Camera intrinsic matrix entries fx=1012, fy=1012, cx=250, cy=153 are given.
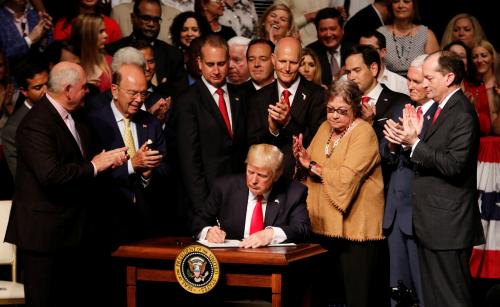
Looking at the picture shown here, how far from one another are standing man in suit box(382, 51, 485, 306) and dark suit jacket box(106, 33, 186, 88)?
2.55 m

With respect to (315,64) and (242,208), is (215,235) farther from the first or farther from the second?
(315,64)

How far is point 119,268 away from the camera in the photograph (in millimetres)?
6723

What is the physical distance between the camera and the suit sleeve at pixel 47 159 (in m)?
5.87

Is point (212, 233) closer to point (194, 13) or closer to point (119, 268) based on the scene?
point (119, 268)

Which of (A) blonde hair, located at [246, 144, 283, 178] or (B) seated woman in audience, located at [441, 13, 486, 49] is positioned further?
(B) seated woman in audience, located at [441, 13, 486, 49]

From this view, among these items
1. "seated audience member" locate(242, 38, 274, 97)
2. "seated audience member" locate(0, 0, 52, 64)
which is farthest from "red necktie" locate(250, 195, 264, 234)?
"seated audience member" locate(0, 0, 52, 64)

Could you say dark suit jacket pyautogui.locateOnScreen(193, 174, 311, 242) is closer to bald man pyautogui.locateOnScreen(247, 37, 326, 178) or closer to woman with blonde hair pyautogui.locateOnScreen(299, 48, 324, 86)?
bald man pyautogui.locateOnScreen(247, 37, 326, 178)

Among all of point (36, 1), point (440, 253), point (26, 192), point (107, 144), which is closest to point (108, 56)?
point (36, 1)

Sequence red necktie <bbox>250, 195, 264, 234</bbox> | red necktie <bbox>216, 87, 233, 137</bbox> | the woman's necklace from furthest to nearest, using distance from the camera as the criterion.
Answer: red necktie <bbox>216, 87, 233, 137</bbox>
the woman's necklace
red necktie <bbox>250, 195, 264, 234</bbox>

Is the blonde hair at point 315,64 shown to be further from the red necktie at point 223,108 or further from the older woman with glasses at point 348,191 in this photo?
A: the older woman with glasses at point 348,191

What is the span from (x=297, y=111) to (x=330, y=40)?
1827 millimetres

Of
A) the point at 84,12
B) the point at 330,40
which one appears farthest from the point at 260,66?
the point at 84,12

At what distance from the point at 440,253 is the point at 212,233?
146 cm

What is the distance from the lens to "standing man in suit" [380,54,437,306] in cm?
673
